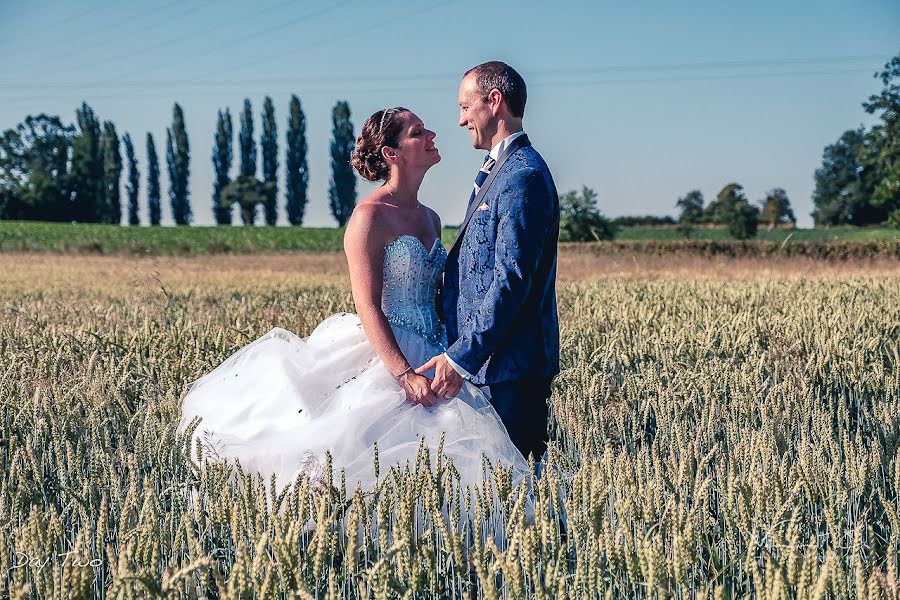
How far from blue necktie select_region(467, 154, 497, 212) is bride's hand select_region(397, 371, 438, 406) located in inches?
21.1

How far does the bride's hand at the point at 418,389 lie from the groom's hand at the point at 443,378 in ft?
0.07

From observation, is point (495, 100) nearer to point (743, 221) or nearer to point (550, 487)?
point (550, 487)

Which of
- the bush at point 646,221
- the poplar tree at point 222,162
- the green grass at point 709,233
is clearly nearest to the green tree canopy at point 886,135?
the green grass at point 709,233

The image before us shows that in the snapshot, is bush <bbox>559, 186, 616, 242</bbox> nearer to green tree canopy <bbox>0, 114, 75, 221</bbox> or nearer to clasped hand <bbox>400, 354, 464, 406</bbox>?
clasped hand <bbox>400, 354, 464, 406</bbox>

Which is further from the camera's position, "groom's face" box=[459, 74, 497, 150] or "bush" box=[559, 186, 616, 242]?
"bush" box=[559, 186, 616, 242]

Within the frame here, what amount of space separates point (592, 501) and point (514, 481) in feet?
2.94

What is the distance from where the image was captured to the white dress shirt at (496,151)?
2.82 meters

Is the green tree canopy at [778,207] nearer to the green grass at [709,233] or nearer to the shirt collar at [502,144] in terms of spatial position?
the green grass at [709,233]

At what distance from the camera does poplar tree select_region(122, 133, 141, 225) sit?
7100 cm

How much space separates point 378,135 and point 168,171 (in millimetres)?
70230

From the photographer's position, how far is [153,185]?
72125 millimetres

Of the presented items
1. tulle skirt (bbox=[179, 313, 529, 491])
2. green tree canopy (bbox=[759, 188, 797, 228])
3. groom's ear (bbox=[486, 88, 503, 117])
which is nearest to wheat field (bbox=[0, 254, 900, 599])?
tulle skirt (bbox=[179, 313, 529, 491])

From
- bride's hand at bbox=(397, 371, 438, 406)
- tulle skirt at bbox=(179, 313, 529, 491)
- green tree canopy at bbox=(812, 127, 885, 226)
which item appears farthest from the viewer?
green tree canopy at bbox=(812, 127, 885, 226)

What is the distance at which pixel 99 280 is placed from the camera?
14.4m
